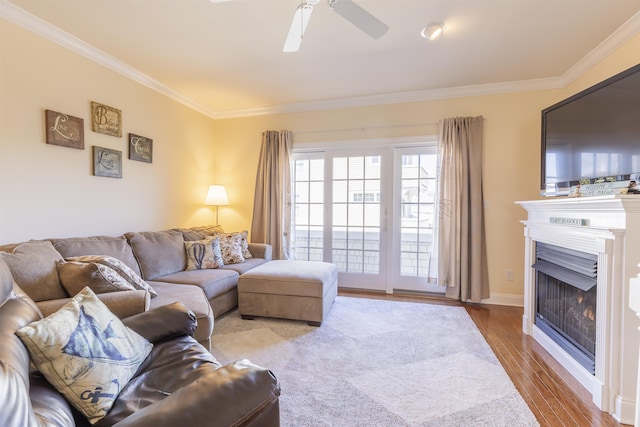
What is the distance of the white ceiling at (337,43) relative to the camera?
2061mm

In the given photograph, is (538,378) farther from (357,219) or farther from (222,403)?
(357,219)

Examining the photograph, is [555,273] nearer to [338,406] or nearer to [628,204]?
[628,204]

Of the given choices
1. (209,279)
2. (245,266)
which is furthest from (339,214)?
(209,279)

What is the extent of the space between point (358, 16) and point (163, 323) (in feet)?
6.70

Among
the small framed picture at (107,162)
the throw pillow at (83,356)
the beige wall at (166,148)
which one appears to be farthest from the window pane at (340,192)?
the throw pillow at (83,356)

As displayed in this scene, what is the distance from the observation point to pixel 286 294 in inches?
108

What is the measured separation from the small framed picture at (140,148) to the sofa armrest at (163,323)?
7.54ft

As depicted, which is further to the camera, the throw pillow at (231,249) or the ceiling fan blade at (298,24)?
the throw pillow at (231,249)

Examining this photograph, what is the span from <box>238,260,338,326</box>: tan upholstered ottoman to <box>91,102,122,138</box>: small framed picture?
76.9 inches

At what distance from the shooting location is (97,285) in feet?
5.92

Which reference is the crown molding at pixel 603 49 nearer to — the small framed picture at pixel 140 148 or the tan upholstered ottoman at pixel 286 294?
the tan upholstered ottoman at pixel 286 294

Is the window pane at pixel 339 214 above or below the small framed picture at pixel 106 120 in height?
below

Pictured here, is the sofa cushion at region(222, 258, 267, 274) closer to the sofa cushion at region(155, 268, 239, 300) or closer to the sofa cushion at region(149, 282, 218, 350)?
the sofa cushion at region(155, 268, 239, 300)

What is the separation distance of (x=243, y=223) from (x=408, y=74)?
2975 mm
